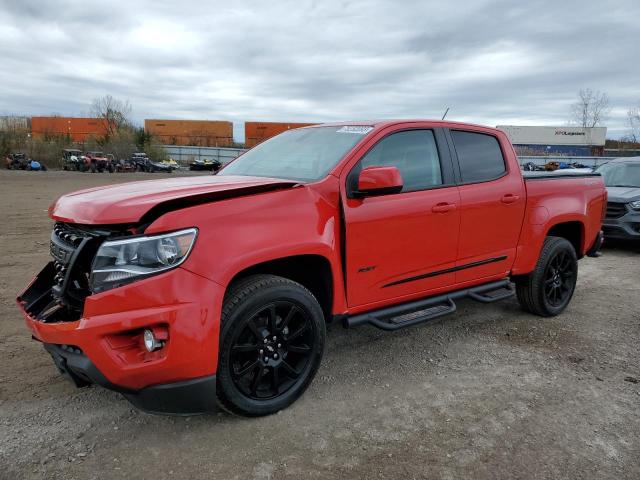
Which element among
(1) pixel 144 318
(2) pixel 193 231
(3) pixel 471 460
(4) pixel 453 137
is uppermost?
(4) pixel 453 137

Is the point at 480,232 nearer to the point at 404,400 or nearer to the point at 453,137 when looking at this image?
the point at 453,137

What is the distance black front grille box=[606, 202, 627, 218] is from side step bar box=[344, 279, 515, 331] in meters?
5.88

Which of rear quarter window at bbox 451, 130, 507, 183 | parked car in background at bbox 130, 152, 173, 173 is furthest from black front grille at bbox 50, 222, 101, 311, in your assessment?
parked car in background at bbox 130, 152, 173, 173

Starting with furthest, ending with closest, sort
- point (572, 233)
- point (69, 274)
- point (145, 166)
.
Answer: point (145, 166), point (572, 233), point (69, 274)

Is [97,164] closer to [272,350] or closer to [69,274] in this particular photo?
[69,274]

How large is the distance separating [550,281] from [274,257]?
340 cm

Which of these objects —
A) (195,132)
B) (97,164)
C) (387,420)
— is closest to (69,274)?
(387,420)

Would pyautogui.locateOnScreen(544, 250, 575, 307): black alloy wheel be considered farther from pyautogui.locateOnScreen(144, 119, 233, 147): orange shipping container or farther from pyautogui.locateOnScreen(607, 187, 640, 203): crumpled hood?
pyautogui.locateOnScreen(144, 119, 233, 147): orange shipping container

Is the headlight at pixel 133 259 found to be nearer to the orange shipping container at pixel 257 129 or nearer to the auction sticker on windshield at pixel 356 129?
the auction sticker on windshield at pixel 356 129

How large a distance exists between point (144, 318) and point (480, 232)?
9.32 ft

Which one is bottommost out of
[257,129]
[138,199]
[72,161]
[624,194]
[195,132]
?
[624,194]

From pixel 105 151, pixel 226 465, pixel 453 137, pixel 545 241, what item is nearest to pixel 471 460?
pixel 226 465

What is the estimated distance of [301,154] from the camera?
389 cm

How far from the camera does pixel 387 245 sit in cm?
351
